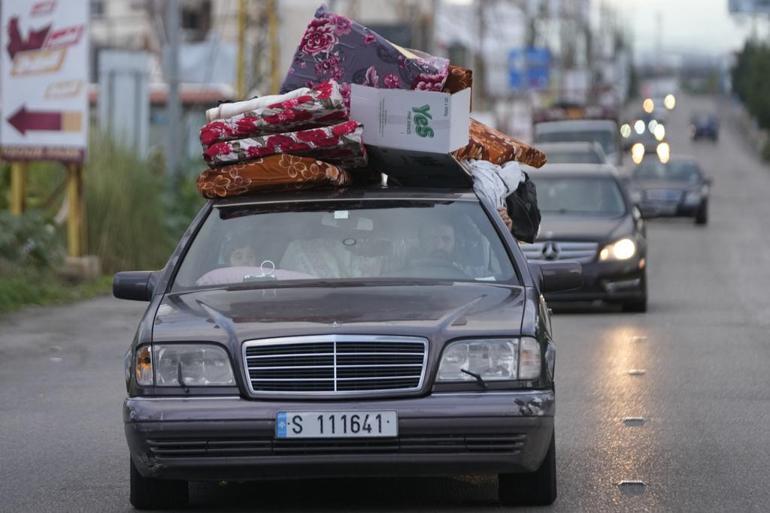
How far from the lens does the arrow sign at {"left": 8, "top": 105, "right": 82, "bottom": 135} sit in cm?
2031

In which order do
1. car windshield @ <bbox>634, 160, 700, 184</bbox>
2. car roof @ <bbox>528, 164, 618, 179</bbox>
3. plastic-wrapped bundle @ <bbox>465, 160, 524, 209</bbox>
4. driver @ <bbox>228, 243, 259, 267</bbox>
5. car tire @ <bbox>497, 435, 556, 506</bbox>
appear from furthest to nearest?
1. car windshield @ <bbox>634, 160, 700, 184</bbox>
2. car roof @ <bbox>528, 164, 618, 179</bbox>
3. plastic-wrapped bundle @ <bbox>465, 160, 524, 209</bbox>
4. driver @ <bbox>228, 243, 259, 267</bbox>
5. car tire @ <bbox>497, 435, 556, 506</bbox>

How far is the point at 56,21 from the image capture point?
20.5 meters

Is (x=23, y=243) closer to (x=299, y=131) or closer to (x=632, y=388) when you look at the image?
(x=632, y=388)

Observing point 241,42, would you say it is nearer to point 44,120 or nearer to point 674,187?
point 674,187

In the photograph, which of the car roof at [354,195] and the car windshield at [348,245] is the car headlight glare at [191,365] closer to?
the car windshield at [348,245]

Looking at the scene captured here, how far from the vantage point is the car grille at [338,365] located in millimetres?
6973

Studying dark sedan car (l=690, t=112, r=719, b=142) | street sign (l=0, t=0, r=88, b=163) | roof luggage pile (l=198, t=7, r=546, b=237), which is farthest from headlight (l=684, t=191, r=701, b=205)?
dark sedan car (l=690, t=112, r=719, b=142)

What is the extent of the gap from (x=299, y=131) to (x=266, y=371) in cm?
181

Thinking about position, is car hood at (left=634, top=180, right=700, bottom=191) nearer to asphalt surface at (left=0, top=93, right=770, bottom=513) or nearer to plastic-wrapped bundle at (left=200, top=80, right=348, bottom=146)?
asphalt surface at (left=0, top=93, right=770, bottom=513)

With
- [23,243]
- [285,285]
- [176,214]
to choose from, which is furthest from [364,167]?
[176,214]

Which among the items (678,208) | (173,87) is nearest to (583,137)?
(678,208)

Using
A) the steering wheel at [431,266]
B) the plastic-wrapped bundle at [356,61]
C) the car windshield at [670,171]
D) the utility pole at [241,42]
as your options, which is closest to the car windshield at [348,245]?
the steering wheel at [431,266]

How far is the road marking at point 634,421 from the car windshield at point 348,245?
2.37 metres

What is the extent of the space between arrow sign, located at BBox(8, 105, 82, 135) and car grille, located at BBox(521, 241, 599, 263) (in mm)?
5767
